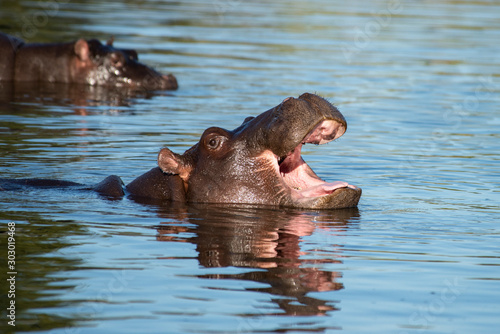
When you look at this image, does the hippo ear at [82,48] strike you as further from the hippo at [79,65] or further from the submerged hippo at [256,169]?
the submerged hippo at [256,169]

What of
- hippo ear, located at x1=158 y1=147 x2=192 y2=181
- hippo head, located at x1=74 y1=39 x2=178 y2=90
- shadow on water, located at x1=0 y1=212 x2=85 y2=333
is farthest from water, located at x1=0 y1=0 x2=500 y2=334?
hippo head, located at x1=74 y1=39 x2=178 y2=90

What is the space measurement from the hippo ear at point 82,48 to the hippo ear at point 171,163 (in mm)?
9412

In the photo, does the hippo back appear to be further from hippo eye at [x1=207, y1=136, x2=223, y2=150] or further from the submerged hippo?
hippo eye at [x1=207, y1=136, x2=223, y2=150]

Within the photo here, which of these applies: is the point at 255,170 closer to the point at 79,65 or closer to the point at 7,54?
the point at 7,54

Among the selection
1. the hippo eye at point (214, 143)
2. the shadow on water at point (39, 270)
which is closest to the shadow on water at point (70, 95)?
the hippo eye at point (214, 143)

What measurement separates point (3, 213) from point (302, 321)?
3801 mm

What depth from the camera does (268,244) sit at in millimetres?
7316

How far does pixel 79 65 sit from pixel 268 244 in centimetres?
1167

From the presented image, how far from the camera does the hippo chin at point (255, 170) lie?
8.12 metres

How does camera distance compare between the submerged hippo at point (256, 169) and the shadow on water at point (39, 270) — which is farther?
the submerged hippo at point (256, 169)

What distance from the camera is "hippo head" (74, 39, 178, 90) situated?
707 inches

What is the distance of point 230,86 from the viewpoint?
18219 mm

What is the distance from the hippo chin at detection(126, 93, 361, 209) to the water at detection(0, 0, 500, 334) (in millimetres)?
166

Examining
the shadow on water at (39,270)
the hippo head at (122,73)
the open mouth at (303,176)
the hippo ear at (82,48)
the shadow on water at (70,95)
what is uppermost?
the hippo ear at (82,48)
